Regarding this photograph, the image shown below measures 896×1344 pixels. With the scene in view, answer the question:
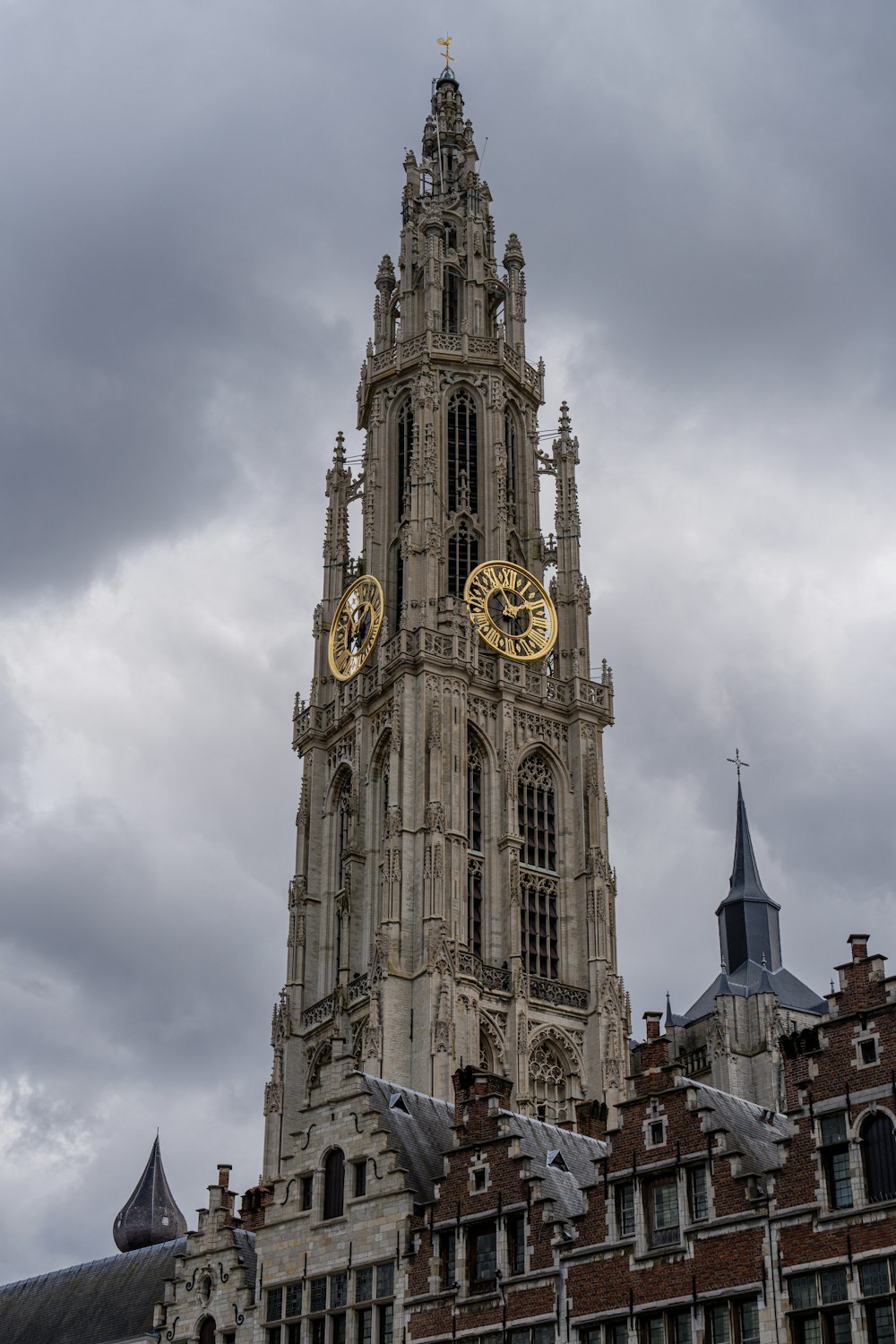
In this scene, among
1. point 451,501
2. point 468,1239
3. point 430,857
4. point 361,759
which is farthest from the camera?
point 451,501

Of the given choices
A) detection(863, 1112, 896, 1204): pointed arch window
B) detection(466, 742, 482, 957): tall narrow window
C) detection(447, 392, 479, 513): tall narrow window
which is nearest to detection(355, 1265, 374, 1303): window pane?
detection(863, 1112, 896, 1204): pointed arch window

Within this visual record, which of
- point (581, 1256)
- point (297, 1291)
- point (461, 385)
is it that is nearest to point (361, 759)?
point (461, 385)

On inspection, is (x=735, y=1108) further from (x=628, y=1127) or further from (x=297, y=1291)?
(x=297, y=1291)

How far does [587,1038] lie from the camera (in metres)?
74.4

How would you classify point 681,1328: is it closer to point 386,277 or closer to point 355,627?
point 355,627

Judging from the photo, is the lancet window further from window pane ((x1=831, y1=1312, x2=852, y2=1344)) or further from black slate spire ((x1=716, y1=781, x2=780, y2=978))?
window pane ((x1=831, y1=1312, x2=852, y2=1344))

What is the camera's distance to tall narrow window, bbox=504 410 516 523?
287 feet

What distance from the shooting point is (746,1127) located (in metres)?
33.2

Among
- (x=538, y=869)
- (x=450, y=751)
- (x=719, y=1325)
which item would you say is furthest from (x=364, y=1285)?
(x=538, y=869)

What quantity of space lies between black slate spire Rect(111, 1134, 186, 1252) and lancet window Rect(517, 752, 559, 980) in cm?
1964

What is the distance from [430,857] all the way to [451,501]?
63.3ft

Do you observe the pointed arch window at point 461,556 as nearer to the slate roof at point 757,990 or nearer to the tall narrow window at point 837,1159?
the slate roof at point 757,990

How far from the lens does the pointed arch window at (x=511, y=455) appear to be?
8763cm

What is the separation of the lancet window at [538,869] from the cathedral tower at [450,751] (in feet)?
0.32
